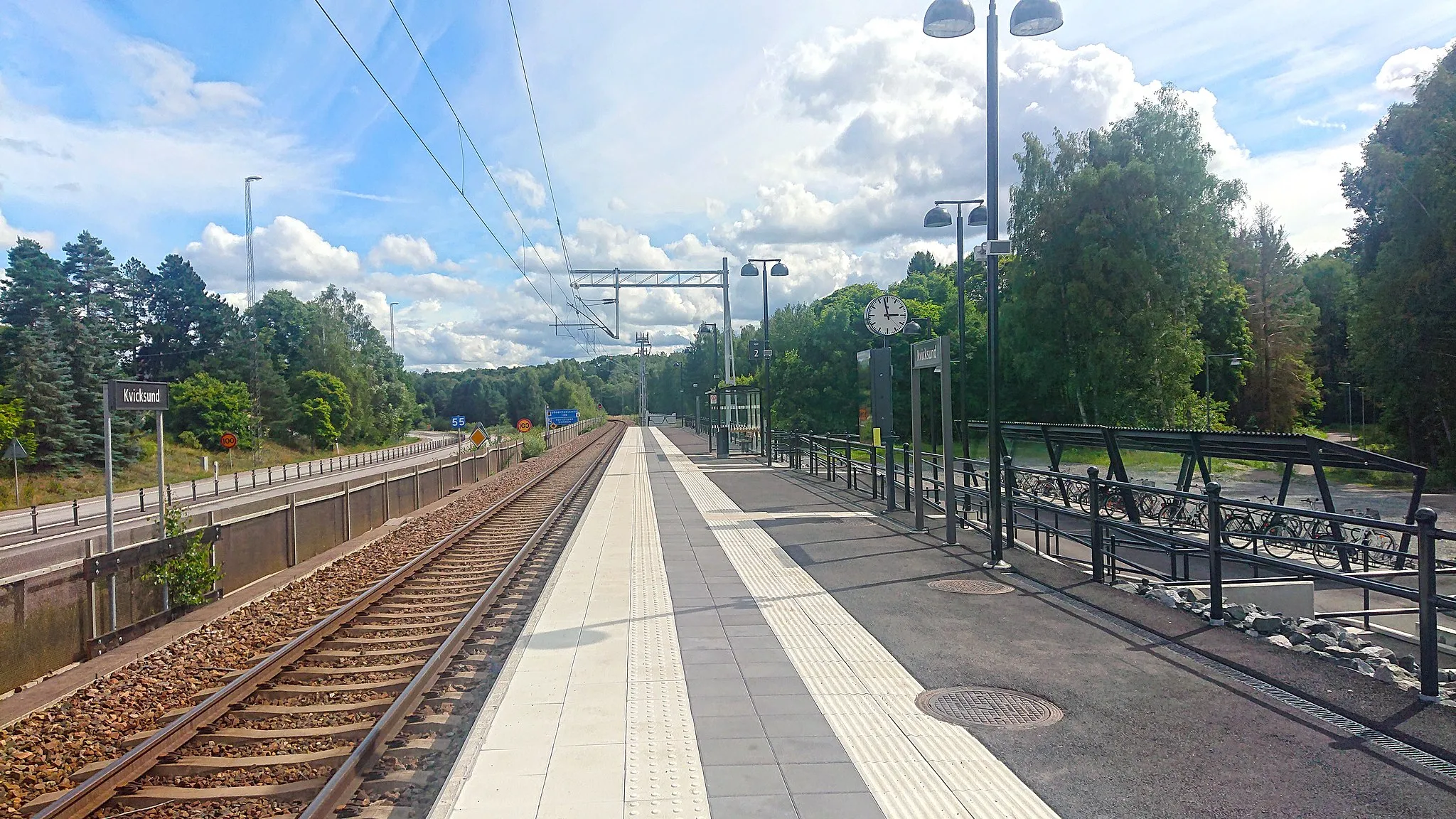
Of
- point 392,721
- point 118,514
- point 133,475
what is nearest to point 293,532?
point 392,721

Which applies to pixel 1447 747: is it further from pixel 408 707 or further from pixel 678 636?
pixel 408 707

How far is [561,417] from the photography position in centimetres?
8294

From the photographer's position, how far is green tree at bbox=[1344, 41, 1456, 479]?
3372 centimetres

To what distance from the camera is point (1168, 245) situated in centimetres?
4150

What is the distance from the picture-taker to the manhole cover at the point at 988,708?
5574mm

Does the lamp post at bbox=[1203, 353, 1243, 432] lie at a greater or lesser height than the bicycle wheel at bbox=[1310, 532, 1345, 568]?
greater

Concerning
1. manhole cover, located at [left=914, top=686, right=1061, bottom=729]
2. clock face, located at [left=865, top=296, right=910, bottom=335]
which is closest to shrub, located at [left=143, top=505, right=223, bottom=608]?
manhole cover, located at [left=914, top=686, right=1061, bottom=729]

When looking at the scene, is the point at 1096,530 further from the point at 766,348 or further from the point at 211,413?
the point at 211,413

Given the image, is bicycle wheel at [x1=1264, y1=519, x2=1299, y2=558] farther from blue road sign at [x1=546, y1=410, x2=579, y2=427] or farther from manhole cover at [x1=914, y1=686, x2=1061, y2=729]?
blue road sign at [x1=546, y1=410, x2=579, y2=427]

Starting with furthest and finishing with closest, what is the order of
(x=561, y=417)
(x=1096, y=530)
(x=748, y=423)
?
(x=561, y=417), (x=748, y=423), (x=1096, y=530)

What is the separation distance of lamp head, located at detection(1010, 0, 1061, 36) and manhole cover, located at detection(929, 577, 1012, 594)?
19.9ft

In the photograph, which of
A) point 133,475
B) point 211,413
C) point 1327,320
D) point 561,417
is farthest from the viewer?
point 561,417

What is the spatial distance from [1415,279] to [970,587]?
34.5 meters

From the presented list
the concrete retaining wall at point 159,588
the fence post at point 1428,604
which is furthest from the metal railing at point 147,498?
the fence post at point 1428,604
